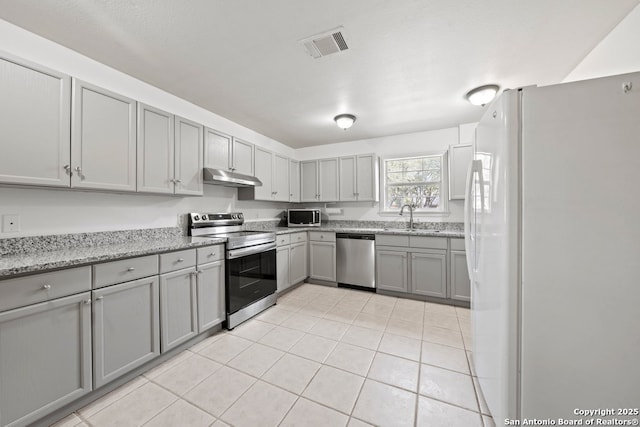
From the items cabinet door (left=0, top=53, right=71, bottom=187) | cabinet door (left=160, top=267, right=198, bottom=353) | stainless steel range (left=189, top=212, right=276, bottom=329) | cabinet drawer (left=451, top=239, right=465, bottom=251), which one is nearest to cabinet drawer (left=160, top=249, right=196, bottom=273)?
cabinet door (left=160, top=267, right=198, bottom=353)

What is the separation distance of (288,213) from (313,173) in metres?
0.85

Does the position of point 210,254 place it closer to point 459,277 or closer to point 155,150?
point 155,150

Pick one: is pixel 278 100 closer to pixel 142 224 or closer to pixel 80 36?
pixel 80 36

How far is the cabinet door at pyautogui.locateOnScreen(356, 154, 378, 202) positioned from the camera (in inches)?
155

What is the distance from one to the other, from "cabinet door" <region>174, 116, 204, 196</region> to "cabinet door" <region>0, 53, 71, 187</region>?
81cm

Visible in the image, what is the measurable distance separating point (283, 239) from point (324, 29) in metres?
2.49

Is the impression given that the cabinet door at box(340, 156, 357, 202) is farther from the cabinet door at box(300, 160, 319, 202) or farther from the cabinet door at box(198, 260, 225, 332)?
the cabinet door at box(198, 260, 225, 332)

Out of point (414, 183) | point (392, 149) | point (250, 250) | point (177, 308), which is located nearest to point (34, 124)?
point (177, 308)

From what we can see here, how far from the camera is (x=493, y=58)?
6.64 ft

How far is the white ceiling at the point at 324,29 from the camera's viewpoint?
1522 mm

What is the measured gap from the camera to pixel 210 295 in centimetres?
230

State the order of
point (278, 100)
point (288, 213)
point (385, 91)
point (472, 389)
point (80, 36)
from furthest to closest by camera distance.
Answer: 1. point (288, 213)
2. point (278, 100)
3. point (385, 91)
4. point (80, 36)
5. point (472, 389)

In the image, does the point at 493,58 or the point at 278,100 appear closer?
the point at 493,58

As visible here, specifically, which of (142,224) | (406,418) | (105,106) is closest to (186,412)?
(406,418)
